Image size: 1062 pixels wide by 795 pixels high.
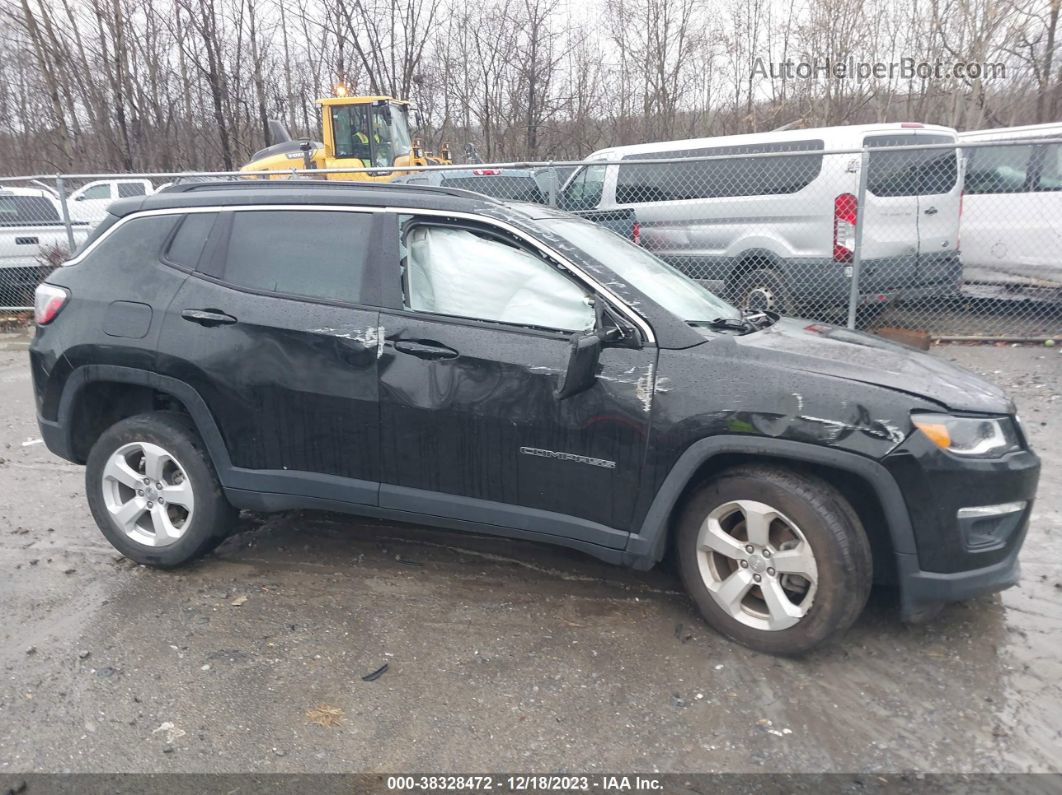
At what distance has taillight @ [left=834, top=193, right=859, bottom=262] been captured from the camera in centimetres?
788

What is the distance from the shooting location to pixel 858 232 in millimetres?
7691

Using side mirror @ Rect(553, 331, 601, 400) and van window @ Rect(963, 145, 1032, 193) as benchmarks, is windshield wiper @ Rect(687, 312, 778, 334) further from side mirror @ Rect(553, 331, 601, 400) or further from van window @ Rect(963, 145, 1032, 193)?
van window @ Rect(963, 145, 1032, 193)

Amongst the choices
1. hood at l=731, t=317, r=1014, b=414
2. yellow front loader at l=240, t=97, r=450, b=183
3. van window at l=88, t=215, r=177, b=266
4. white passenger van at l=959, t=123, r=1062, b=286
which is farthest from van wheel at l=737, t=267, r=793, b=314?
yellow front loader at l=240, t=97, r=450, b=183

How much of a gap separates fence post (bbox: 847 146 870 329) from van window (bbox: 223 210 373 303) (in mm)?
5572

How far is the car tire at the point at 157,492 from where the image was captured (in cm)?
392

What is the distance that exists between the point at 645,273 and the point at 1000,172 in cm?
750

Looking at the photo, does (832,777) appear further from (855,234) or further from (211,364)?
(855,234)

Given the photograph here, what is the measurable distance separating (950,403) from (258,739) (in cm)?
279

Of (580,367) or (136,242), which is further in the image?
(136,242)

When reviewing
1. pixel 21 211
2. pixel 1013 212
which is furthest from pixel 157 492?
pixel 21 211

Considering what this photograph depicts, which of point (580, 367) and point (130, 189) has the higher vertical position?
point (130, 189)

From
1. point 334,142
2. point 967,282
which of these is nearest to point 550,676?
point 967,282

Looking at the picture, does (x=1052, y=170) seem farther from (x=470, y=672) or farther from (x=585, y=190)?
(x=470, y=672)

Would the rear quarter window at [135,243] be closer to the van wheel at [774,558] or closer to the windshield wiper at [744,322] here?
the windshield wiper at [744,322]
